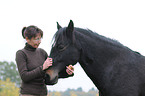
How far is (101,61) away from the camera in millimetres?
4578

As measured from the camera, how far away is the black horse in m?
4.34

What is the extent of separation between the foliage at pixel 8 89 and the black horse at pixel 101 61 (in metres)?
62.0

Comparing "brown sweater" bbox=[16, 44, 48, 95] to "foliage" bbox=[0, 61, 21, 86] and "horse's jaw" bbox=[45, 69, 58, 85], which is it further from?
"foliage" bbox=[0, 61, 21, 86]

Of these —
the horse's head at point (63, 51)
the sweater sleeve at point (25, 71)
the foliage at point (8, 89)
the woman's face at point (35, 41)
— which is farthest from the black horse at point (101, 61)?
the foliage at point (8, 89)

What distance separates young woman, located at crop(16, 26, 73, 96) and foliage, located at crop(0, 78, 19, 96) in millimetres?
61874

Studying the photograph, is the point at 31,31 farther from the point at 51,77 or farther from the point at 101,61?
the point at 101,61

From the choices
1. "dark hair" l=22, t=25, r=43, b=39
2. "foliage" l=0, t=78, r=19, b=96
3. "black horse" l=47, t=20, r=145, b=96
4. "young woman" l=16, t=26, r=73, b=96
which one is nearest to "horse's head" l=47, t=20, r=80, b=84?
"black horse" l=47, t=20, r=145, b=96

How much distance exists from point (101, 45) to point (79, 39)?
539 millimetres

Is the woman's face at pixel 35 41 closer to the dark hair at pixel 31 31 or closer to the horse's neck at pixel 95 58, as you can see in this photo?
the dark hair at pixel 31 31

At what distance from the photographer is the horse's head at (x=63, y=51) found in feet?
14.4

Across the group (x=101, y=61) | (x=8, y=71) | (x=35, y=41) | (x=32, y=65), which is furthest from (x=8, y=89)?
(x=101, y=61)

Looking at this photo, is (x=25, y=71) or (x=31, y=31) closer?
(x=25, y=71)

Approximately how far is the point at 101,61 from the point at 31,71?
1.56 m

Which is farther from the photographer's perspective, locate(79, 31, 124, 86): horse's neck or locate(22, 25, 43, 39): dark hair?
locate(79, 31, 124, 86): horse's neck
